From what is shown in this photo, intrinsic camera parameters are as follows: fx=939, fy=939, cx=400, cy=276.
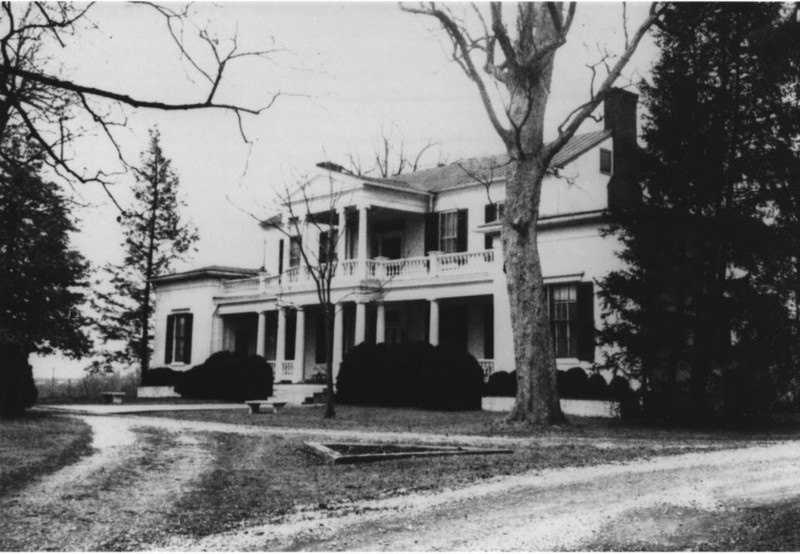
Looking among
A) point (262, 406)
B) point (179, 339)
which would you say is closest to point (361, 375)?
point (262, 406)

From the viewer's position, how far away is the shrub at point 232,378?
32.1m

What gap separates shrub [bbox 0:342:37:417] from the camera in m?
20.0

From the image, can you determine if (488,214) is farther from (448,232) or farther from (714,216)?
(714,216)

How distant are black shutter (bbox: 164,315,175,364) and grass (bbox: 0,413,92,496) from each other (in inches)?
870

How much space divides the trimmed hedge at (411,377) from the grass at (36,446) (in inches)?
365

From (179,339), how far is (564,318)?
73.4 ft

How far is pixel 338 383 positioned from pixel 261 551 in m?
22.3

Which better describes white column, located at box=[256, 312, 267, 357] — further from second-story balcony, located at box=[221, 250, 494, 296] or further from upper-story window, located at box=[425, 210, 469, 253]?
upper-story window, located at box=[425, 210, 469, 253]

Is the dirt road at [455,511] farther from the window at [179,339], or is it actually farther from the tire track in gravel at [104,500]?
the window at [179,339]

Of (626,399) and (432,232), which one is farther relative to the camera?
(432,232)

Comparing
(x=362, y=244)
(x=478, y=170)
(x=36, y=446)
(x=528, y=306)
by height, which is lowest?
(x=36, y=446)

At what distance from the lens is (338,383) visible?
95.6ft

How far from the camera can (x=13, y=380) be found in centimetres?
2058

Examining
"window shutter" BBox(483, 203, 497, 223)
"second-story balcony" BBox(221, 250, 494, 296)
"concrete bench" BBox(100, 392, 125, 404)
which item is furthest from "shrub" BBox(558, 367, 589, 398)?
"concrete bench" BBox(100, 392, 125, 404)
